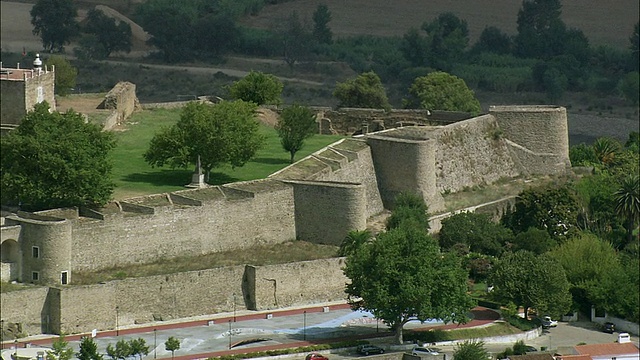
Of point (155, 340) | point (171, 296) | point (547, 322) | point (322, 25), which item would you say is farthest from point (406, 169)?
point (322, 25)

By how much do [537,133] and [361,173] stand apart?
1112 centimetres

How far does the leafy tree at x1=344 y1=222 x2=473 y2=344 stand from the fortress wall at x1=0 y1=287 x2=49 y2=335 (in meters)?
10.2


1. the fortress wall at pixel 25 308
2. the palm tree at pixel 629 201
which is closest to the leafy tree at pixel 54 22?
the palm tree at pixel 629 201

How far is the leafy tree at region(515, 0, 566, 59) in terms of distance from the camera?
138m

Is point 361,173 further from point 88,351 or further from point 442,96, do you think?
point 88,351

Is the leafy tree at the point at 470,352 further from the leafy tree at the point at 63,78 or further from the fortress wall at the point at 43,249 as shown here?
the leafy tree at the point at 63,78

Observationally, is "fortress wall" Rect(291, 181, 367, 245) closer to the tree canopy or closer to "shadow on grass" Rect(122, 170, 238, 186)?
"shadow on grass" Rect(122, 170, 238, 186)

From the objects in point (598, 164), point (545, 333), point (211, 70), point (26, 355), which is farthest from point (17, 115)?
point (211, 70)

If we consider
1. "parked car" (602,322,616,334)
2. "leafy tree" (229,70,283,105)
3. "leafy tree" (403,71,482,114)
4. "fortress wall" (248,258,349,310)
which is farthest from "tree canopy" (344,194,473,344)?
"leafy tree" (403,71,482,114)

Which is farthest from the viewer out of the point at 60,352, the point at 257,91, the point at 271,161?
the point at 257,91

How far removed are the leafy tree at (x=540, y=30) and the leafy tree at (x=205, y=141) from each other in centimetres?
5323

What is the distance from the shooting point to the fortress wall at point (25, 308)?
72.5 m

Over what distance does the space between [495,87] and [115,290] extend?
220 feet

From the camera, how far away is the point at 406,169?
89.2 m
